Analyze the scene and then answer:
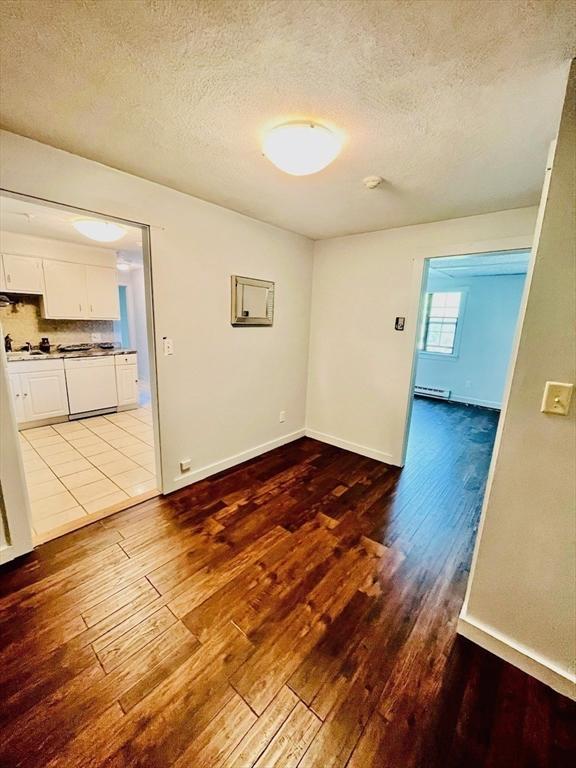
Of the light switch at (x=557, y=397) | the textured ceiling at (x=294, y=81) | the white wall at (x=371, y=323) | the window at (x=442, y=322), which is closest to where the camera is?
the textured ceiling at (x=294, y=81)

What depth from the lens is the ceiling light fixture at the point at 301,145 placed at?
4.56 feet

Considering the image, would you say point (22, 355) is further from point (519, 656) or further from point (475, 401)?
point (475, 401)

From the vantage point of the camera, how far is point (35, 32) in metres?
0.98

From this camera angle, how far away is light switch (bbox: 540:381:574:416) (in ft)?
3.88

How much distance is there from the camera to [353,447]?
3.52 m

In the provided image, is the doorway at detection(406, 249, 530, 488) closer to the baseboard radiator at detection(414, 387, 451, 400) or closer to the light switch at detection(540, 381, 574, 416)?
the baseboard radiator at detection(414, 387, 451, 400)

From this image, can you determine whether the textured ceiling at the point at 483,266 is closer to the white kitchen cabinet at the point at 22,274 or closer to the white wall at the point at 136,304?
the white kitchen cabinet at the point at 22,274

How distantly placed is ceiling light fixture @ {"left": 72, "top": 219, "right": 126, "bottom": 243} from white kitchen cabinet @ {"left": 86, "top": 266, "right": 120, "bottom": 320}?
1.70m

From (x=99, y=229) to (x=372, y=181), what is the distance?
2.52m

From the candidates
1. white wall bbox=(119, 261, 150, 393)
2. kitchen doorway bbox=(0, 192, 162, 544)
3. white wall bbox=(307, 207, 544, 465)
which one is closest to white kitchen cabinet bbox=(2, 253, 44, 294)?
kitchen doorway bbox=(0, 192, 162, 544)

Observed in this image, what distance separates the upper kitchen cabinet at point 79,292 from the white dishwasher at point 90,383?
0.71 metres

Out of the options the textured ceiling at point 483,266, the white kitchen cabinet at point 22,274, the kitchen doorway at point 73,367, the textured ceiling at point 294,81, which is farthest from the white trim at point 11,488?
the textured ceiling at point 483,266

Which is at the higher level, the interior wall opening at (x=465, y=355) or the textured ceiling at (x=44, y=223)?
the textured ceiling at (x=44, y=223)

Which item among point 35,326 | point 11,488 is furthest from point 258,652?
point 35,326
